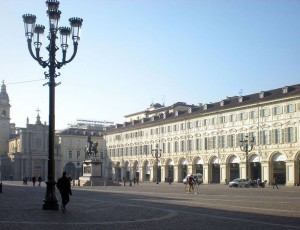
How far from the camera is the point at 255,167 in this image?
245ft

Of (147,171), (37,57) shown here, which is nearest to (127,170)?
(147,171)

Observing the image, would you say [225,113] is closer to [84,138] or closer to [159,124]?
[159,124]

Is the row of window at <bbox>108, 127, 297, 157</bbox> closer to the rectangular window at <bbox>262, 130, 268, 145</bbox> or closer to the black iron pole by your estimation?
the rectangular window at <bbox>262, 130, 268, 145</bbox>

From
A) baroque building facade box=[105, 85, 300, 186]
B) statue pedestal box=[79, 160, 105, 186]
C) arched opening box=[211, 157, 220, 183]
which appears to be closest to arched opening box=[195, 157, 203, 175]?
baroque building facade box=[105, 85, 300, 186]

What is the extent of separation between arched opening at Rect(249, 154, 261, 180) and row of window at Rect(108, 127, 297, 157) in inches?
95.9

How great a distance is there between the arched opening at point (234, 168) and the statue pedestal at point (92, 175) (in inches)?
979

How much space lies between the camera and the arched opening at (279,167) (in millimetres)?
69875

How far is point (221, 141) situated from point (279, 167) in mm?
12630

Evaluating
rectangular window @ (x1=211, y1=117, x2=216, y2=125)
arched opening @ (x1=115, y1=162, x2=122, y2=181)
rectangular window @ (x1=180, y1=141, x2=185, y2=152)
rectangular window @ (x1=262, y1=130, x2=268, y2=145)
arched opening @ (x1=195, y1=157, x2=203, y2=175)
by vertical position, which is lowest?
arched opening @ (x1=115, y1=162, x2=122, y2=181)

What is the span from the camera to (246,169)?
71375mm

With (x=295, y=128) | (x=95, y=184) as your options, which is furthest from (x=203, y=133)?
(x=95, y=184)

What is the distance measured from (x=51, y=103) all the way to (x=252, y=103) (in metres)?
57.6

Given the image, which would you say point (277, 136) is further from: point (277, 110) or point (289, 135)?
point (277, 110)

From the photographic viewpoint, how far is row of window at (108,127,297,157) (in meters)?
69.0
